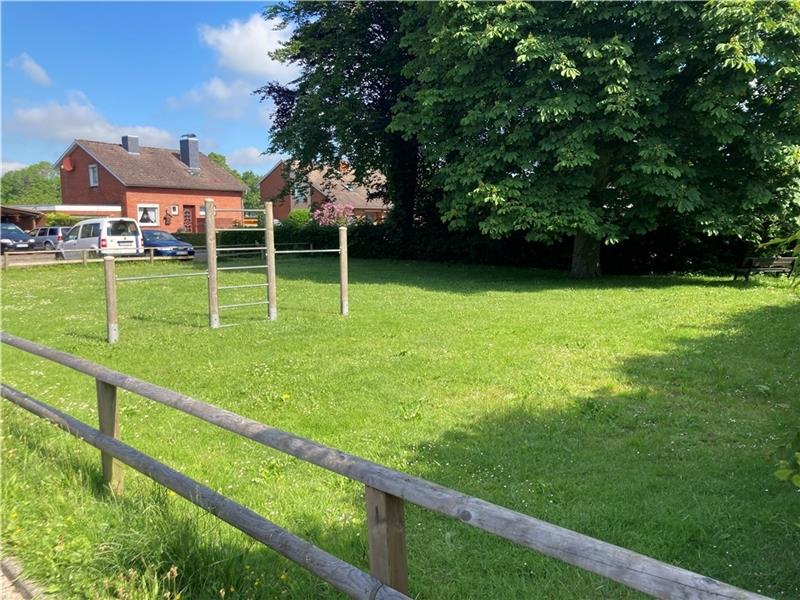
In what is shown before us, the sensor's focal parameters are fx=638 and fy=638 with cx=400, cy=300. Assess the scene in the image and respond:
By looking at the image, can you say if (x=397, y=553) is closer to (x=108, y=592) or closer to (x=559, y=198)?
(x=108, y=592)

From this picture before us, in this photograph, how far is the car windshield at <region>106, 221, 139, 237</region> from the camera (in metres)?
27.4

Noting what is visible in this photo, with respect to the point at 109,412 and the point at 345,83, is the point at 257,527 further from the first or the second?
the point at 345,83

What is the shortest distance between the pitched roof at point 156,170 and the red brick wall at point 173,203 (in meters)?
0.48

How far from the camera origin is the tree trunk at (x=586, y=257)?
63.2 feet

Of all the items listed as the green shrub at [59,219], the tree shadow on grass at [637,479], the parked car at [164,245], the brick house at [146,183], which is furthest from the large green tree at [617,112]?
the green shrub at [59,219]

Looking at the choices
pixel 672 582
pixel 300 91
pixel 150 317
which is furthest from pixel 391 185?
pixel 672 582

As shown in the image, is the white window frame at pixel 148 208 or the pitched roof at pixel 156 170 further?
the pitched roof at pixel 156 170

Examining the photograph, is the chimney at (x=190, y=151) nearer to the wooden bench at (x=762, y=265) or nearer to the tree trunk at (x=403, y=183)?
the tree trunk at (x=403, y=183)

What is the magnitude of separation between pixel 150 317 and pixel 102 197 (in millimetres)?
39421

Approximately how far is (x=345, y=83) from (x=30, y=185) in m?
110

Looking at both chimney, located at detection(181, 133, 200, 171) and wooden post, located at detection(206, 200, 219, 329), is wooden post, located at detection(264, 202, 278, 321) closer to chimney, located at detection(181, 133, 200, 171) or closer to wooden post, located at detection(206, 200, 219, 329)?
wooden post, located at detection(206, 200, 219, 329)

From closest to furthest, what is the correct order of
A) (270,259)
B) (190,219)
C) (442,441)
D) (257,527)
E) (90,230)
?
1. (257,527)
2. (442,441)
3. (270,259)
4. (90,230)
5. (190,219)

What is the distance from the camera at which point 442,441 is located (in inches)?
209

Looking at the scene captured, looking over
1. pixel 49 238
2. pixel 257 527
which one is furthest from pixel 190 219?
pixel 257 527
